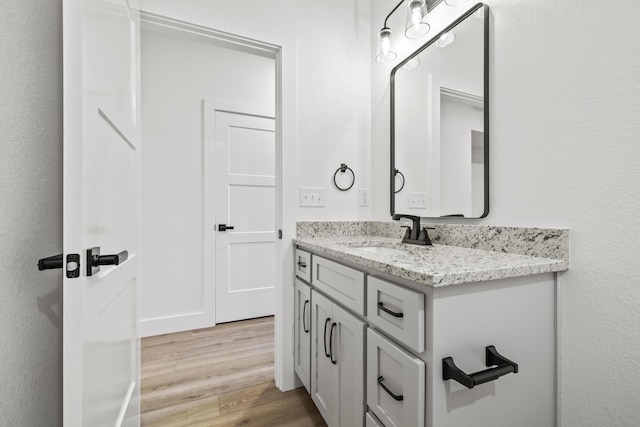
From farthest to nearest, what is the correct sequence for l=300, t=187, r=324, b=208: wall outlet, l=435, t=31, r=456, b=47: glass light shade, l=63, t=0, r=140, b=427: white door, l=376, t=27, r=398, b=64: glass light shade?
1. l=300, t=187, r=324, b=208: wall outlet
2. l=376, t=27, r=398, b=64: glass light shade
3. l=435, t=31, r=456, b=47: glass light shade
4. l=63, t=0, r=140, b=427: white door

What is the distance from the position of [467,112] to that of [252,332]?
7.34 feet

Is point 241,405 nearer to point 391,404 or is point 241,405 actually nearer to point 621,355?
point 391,404

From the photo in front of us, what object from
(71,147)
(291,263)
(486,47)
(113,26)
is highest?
(486,47)

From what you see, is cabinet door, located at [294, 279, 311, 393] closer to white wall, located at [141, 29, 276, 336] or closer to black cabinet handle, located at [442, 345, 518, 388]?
black cabinet handle, located at [442, 345, 518, 388]

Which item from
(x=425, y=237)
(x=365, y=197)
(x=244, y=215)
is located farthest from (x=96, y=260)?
(x=244, y=215)

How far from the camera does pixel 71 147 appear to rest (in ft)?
1.90

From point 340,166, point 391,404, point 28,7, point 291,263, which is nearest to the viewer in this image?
point 28,7

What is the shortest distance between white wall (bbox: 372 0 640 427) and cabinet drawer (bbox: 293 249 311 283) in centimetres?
89

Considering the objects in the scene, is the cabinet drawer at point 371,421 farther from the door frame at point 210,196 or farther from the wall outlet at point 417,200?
the door frame at point 210,196

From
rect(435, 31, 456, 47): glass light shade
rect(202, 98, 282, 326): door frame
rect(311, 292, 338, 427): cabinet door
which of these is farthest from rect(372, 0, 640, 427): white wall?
rect(202, 98, 282, 326): door frame

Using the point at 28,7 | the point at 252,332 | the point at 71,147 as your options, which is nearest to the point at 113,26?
the point at 28,7

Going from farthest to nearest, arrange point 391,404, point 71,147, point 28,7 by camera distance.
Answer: point 391,404, point 28,7, point 71,147

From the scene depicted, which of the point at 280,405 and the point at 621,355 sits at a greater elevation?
the point at 621,355

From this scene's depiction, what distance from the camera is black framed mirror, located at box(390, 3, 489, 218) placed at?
46.5 inches
